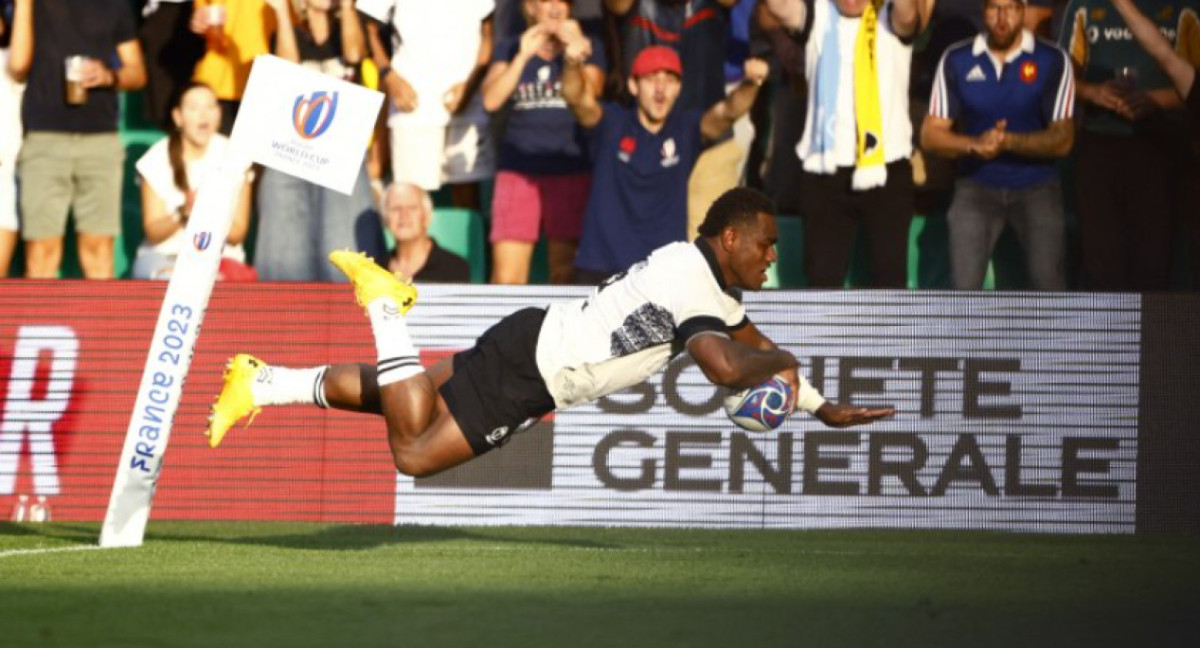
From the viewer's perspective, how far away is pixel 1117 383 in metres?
13.3

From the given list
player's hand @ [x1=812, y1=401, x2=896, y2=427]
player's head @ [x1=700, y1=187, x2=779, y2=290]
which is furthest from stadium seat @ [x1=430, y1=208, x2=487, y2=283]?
player's hand @ [x1=812, y1=401, x2=896, y2=427]

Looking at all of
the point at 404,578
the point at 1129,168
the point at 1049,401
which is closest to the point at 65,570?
the point at 404,578

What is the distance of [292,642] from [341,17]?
7948 mm

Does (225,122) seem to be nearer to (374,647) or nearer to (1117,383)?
(1117,383)

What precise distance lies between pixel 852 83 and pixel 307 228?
399 centimetres

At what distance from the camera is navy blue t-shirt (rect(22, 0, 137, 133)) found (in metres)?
14.7

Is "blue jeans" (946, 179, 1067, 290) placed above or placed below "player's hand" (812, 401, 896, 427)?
above

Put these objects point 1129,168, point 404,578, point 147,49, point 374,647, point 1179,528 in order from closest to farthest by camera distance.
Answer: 1. point 374,647
2. point 404,578
3. point 1179,528
4. point 1129,168
5. point 147,49

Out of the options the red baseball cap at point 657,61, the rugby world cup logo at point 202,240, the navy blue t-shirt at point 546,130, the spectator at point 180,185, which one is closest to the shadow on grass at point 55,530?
the rugby world cup logo at point 202,240

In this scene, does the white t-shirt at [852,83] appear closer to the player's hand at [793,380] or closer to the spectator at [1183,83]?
the spectator at [1183,83]

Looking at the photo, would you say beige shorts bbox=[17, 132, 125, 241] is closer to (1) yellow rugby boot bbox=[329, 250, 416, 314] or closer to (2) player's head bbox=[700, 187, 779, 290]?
(1) yellow rugby boot bbox=[329, 250, 416, 314]

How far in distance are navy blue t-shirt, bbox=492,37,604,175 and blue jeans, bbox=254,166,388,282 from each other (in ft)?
3.72

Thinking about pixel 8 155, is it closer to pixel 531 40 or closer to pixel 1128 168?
pixel 531 40

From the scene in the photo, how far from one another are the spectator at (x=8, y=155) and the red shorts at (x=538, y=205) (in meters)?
3.50
